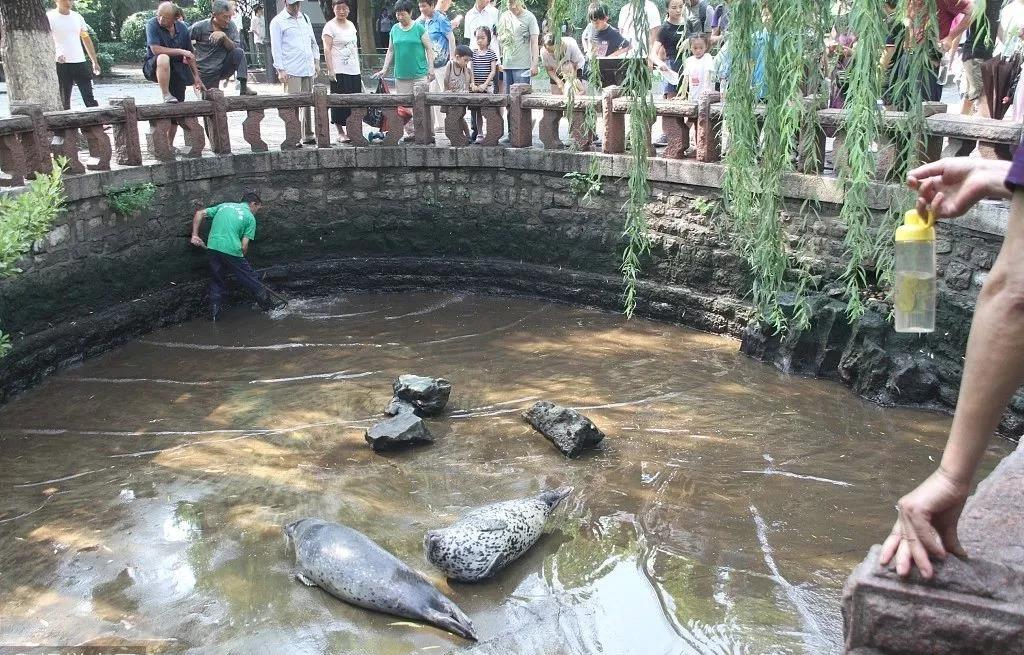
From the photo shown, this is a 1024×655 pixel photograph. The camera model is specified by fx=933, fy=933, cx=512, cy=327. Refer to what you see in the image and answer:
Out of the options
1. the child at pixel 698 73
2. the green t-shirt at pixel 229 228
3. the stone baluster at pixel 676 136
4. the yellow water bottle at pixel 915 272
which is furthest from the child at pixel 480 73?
the yellow water bottle at pixel 915 272

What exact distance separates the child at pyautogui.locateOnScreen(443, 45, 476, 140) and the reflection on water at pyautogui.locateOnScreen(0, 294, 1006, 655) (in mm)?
3626

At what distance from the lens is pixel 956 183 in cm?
241

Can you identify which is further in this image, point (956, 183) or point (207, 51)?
point (207, 51)

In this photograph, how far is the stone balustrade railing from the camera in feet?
26.5

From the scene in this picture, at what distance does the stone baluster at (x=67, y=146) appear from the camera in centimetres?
941

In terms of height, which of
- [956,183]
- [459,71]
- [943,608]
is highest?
[459,71]

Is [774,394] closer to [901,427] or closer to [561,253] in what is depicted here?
[901,427]

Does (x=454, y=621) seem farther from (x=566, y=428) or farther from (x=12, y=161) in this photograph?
(x=12, y=161)

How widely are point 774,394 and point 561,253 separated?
3.71m

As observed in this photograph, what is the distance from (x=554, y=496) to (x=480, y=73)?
7.10 meters

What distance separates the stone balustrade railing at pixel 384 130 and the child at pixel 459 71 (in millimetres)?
775

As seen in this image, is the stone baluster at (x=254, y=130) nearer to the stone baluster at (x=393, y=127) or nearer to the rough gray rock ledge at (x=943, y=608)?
the stone baluster at (x=393, y=127)

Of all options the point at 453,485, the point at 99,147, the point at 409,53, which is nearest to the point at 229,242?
the point at 99,147

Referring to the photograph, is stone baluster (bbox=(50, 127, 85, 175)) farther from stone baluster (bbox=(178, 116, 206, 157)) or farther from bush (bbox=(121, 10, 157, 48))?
bush (bbox=(121, 10, 157, 48))
